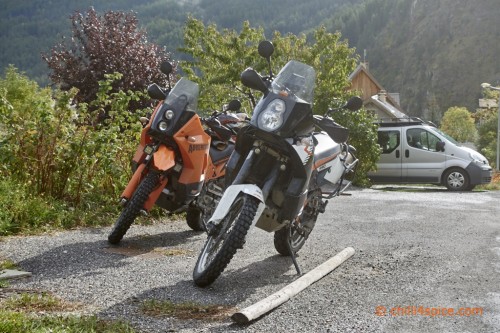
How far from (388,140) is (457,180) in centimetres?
→ 240

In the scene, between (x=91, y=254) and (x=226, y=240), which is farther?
(x=91, y=254)

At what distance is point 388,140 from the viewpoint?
70.2 ft

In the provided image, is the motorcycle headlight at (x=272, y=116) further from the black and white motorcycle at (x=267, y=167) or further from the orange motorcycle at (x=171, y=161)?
the orange motorcycle at (x=171, y=161)

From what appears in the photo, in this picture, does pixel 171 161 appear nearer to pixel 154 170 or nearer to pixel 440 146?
pixel 154 170

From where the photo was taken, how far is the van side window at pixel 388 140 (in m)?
21.2

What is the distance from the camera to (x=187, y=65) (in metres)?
23.5

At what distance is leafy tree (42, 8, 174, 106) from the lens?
16609mm

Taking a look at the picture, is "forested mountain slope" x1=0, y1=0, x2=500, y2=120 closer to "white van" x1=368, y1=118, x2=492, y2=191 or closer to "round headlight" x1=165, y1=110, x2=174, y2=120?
"white van" x1=368, y1=118, x2=492, y2=191

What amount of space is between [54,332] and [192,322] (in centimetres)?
90

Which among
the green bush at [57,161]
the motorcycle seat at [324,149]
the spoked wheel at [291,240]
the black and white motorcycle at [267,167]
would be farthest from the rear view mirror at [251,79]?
the green bush at [57,161]

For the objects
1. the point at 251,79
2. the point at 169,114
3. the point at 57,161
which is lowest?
the point at 57,161

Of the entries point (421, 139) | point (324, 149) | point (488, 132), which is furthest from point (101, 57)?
point (488, 132)

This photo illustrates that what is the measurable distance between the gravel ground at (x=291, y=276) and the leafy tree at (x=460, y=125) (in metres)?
67.5

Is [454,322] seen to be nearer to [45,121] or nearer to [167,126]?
[167,126]
